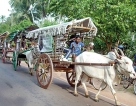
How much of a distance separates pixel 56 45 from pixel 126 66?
2.90m

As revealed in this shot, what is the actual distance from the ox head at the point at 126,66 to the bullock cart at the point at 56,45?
1.73m

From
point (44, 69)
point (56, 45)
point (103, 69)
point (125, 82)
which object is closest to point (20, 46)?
point (44, 69)

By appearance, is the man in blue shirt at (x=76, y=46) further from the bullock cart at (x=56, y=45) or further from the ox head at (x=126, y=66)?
the ox head at (x=126, y=66)

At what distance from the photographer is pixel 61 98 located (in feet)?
23.0

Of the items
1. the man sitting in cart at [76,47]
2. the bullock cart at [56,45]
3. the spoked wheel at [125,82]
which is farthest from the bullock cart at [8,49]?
the spoked wheel at [125,82]

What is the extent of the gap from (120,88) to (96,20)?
12.0 ft

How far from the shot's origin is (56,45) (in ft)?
26.7

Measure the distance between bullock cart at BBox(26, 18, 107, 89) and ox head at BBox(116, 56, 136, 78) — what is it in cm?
173

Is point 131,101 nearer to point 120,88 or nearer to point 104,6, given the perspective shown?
point 120,88

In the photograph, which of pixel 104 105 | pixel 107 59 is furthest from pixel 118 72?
pixel 104 105

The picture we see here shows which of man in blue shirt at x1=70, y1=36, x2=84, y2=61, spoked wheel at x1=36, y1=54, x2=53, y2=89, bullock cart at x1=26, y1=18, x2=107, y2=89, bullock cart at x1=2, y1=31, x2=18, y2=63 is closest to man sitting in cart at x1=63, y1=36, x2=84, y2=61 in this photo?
man in blue shirt at x1=70, y1=36, x2=84, y2=61

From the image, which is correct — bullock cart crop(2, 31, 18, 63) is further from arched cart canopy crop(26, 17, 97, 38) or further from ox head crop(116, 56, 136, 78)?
ox head crop(116, 56, 136, 78)

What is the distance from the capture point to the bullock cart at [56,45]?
770cm

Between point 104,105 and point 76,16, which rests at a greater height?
point 76,16
